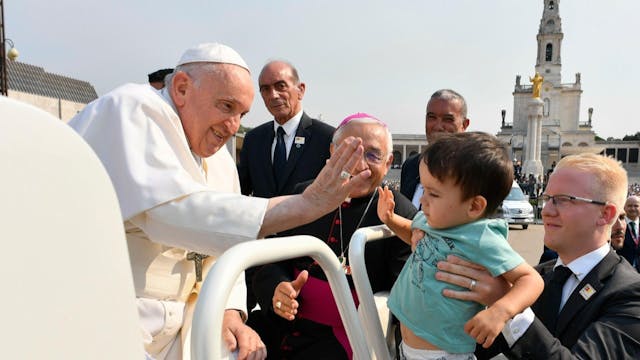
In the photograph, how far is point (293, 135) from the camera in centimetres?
428

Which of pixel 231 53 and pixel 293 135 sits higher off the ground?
pixel 231 53

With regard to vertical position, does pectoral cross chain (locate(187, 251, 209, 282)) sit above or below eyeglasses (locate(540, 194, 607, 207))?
below

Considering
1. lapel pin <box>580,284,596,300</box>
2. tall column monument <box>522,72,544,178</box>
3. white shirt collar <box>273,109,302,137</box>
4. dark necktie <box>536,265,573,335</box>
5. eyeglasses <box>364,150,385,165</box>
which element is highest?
white shirt collar <box>273,109,302,137</box>

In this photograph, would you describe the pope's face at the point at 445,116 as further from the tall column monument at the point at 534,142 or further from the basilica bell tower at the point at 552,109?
the basilica bell tower at the point at 552,109

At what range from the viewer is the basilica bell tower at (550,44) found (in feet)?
272

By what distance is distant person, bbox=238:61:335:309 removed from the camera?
412cm

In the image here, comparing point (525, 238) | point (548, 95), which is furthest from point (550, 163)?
point (525, 238)

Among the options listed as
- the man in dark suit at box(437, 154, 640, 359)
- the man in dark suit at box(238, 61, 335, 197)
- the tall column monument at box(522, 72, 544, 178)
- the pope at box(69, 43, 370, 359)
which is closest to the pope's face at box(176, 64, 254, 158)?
the pope at box(69, 43, 370, 359)

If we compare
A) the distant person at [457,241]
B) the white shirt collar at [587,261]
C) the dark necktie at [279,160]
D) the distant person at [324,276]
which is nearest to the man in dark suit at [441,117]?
the dark necktie at [279,160]

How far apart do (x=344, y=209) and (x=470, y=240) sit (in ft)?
3.12

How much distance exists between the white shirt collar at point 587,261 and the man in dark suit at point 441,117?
1995 millimetres

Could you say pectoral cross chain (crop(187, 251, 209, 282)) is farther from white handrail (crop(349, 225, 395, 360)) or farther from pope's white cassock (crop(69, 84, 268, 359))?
white handrail (crop(349, 225, 395, 360))

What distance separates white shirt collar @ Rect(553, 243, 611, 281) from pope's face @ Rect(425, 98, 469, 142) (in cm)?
214

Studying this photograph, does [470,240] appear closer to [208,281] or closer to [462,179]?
[462,179]
